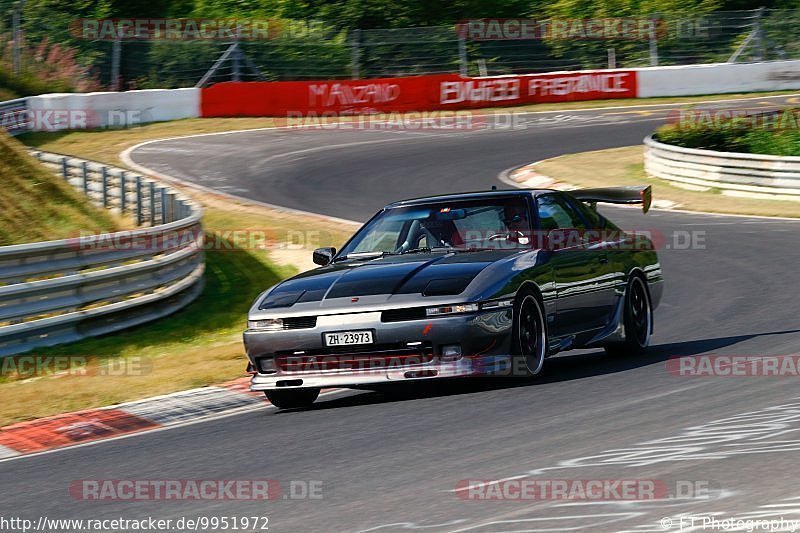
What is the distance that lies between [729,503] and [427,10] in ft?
165

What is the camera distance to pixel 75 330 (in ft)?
43.8

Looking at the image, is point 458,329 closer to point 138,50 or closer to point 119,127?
point 119,127

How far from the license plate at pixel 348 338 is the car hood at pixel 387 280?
21cm

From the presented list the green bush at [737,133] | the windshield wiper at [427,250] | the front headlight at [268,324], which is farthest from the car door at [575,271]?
the green bush at [737,133]

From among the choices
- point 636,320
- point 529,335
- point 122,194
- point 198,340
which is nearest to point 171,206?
point 122,194

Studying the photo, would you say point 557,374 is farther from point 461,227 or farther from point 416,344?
point 416,344

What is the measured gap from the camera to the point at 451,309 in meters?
8.84

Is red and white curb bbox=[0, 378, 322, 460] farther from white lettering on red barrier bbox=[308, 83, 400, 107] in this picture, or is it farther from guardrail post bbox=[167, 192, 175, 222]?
white lettering on red barrier bbox=[308, 83, 400, 107]

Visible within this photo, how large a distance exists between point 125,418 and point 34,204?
9.13 metres

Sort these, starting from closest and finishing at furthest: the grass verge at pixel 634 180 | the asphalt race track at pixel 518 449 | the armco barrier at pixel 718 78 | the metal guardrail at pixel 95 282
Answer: the asphalt race track at pixel 518 449
the metal guardrail at pixel 95 282
the grass verge at pixel 634 180
the armco barrier at pixel 718 78

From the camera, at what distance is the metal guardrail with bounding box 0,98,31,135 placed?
33.5 m

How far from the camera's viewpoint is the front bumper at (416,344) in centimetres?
880

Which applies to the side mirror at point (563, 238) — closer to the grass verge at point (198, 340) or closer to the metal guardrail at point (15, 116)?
the grass verge at point (198, 340)

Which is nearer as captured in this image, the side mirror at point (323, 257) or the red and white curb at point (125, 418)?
the red and white curb at point (125, 418)
